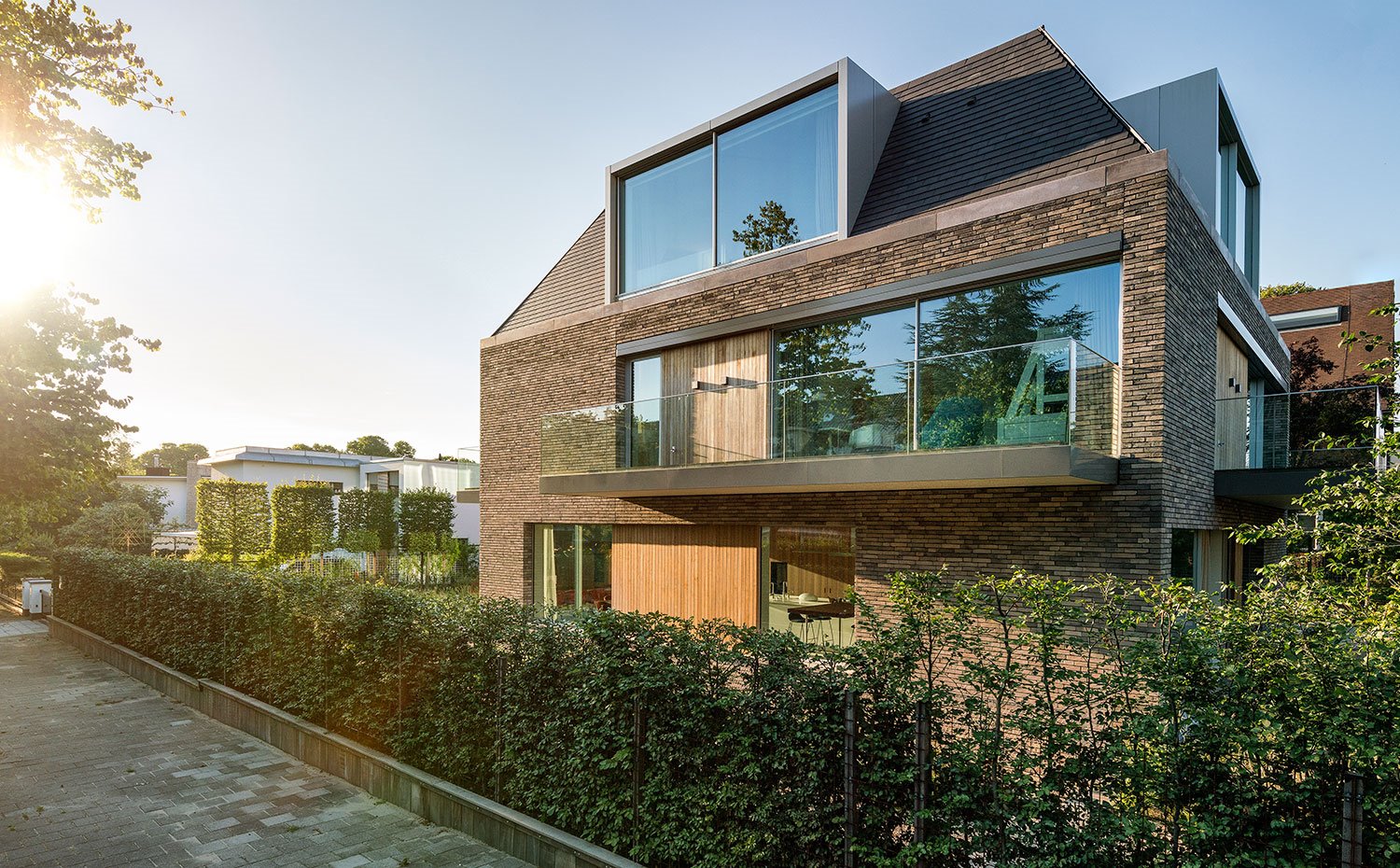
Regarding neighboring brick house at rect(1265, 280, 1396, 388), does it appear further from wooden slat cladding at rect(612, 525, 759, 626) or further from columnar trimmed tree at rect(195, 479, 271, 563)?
columnar trimmed tree at rect(195, 479, 271, 563)

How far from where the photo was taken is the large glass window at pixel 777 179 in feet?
38.0

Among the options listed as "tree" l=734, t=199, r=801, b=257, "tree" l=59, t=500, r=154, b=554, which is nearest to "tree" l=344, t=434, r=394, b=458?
"tree" l=59, t=500, r=154, b=554

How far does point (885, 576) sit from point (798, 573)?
5.00 ft

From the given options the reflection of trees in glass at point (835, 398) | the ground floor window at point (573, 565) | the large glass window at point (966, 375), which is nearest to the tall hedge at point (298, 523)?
the ground floor window at point (573, 565)

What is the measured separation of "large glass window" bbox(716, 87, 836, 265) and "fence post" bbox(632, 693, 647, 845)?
8.49 metres

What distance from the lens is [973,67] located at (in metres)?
11.5

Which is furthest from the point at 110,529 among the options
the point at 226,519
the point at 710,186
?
the point at 710,186

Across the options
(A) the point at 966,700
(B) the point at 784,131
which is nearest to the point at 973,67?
(B) the point at 784,131

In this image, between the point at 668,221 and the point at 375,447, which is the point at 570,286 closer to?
the point at 668,221

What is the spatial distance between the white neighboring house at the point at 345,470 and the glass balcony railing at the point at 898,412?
771 inches

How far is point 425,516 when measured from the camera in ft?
89.5

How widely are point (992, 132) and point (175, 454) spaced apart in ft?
274

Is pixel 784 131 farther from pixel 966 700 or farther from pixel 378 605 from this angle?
pixel 966 700

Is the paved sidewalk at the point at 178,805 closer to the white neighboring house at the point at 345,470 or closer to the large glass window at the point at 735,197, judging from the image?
the large glass window at the point at 735,197
